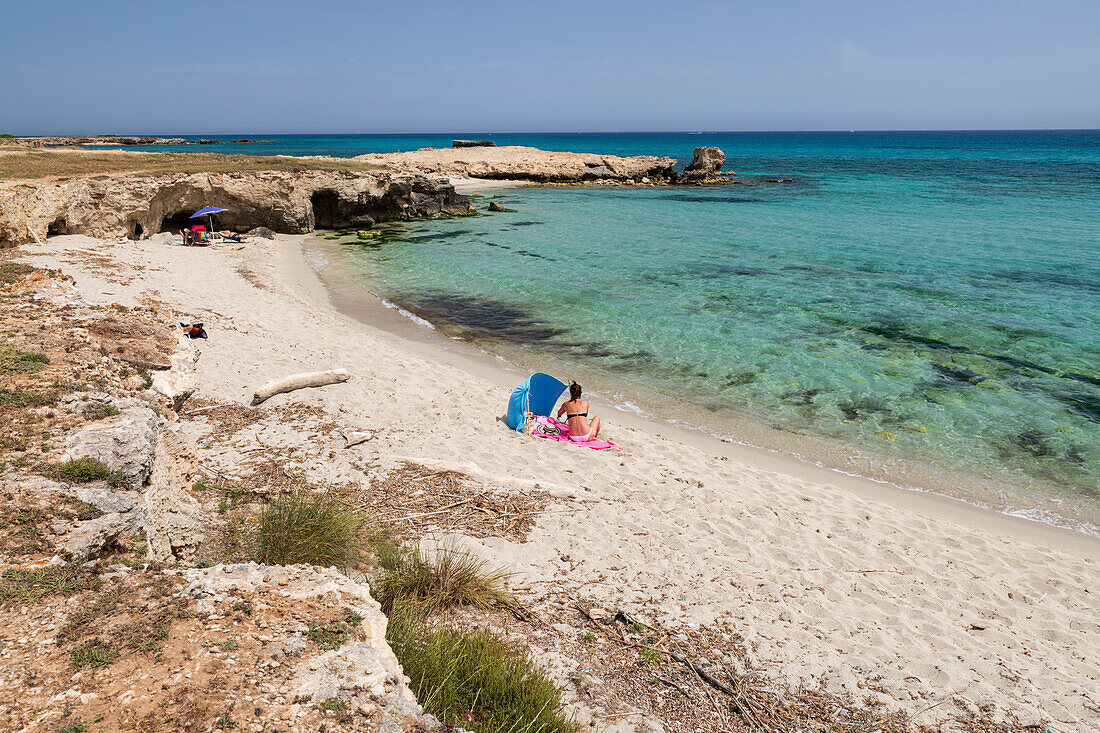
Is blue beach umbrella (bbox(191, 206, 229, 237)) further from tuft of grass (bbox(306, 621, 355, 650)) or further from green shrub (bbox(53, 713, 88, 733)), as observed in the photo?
green shrub (bbox(53, 713, 88, 733))

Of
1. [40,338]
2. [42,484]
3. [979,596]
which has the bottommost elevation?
[979,596]

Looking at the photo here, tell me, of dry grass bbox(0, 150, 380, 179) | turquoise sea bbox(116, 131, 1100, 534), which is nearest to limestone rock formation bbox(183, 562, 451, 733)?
turquoise sea bbox(116, 131, 1100, 534)

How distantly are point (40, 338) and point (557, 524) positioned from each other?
527 centimetres

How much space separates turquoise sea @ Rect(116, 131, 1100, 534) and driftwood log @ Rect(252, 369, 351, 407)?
173 inches

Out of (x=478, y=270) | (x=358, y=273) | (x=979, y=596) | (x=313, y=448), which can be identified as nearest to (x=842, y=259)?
(x=478, y=270)

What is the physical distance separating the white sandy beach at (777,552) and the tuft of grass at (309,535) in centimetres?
124

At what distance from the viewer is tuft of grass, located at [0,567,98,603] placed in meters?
3.04

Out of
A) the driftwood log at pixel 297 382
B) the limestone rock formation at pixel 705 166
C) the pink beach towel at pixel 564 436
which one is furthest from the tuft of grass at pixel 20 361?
the limestone rock formation at pixel 705 166

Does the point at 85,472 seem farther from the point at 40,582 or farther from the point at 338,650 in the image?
the point at 338,650

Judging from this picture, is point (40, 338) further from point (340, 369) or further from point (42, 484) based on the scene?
point (340, 369)

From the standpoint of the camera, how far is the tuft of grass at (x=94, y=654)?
2.77 metres

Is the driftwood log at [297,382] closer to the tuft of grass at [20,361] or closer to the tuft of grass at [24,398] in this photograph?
the tuft of grass at [20,361]

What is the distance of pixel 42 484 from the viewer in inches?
149

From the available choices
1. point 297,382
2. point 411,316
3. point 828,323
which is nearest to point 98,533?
point 297,382
